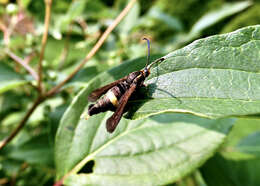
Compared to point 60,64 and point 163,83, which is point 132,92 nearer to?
point 163,83

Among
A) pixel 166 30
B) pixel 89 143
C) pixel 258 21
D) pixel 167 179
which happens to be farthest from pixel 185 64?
pixel 258 21

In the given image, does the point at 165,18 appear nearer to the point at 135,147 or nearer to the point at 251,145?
the point at 251,145

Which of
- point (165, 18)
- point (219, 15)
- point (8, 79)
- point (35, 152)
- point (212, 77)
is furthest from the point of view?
point (165, 18)

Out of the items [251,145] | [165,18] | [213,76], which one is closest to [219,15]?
[165,18]

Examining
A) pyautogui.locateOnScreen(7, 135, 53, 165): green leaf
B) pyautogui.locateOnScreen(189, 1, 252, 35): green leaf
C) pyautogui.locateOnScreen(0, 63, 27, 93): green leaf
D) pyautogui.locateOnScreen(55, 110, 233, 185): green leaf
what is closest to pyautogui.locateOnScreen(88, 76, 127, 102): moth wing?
pyautogui.locateOnScreen(55, 110, 233, 185): green leaf

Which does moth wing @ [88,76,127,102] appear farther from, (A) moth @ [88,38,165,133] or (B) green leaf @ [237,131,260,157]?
(B) green leaf @ [237,131,260,157]

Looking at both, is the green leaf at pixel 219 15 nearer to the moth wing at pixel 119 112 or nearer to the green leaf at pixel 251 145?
the green leaf at pixel 251 145
